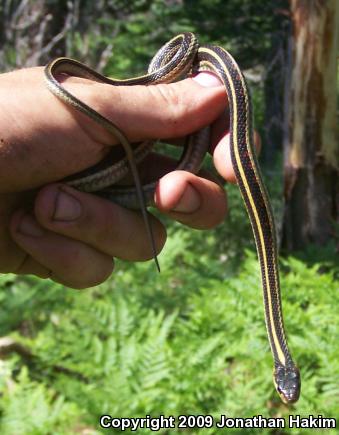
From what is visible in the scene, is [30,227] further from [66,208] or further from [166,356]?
[166,356]

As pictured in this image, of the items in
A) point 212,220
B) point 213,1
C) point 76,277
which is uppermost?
point 212,220

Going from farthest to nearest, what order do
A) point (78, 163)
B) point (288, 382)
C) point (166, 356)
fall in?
1. point (166, 356)
2. point (78, 163)
3. point (288, 382)

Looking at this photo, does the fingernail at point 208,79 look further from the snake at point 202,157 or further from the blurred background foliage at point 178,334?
the blurred background foliage at point 178,334

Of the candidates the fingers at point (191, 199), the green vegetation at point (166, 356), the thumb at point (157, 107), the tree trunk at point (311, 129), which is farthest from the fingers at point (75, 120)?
the tree trunk at point (311, 129)

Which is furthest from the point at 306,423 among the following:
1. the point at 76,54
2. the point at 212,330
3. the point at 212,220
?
the point at 76,54

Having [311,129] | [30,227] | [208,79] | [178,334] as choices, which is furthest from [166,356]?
[311,129]

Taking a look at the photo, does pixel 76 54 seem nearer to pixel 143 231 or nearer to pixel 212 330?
pixel 212 330
